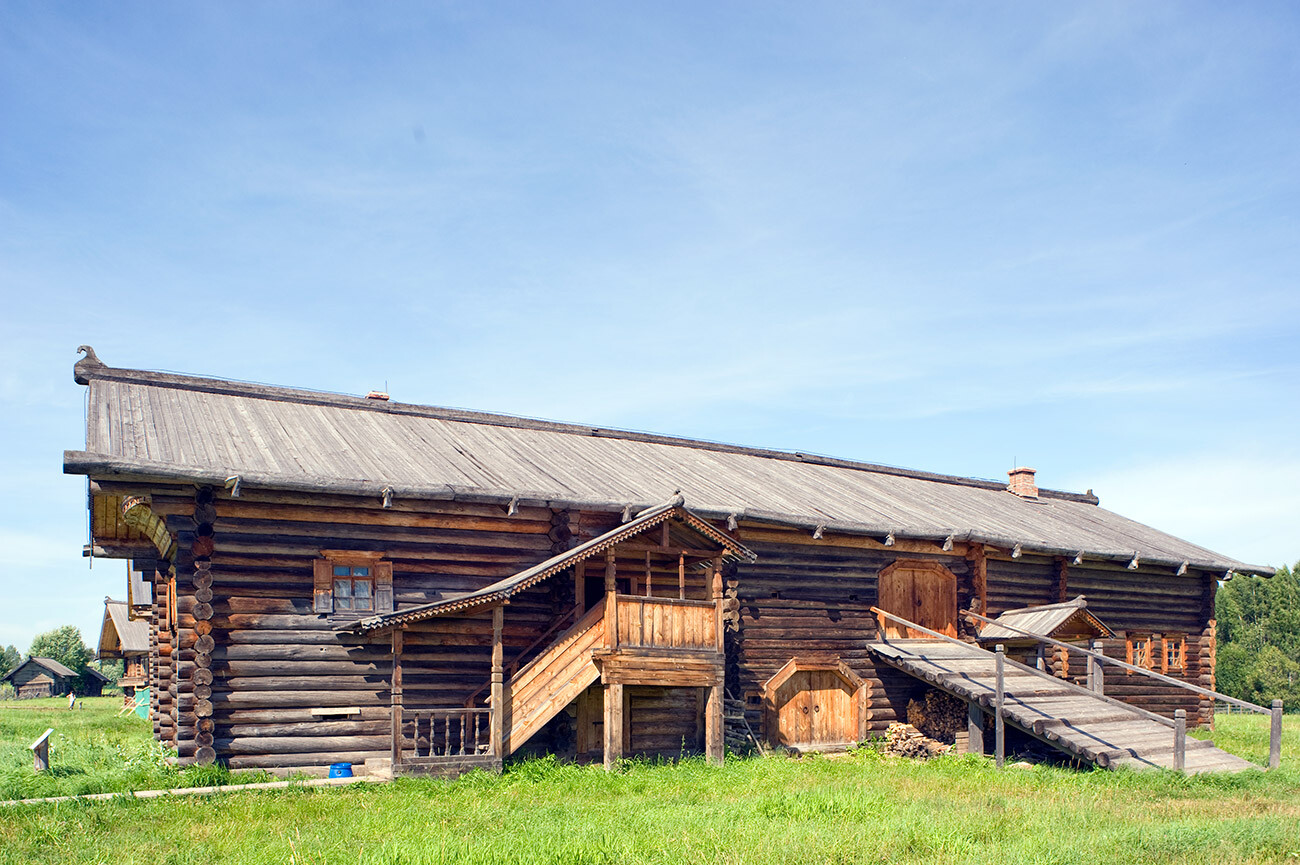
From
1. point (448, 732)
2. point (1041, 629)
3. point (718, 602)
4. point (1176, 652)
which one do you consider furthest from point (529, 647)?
point (1176, 652)

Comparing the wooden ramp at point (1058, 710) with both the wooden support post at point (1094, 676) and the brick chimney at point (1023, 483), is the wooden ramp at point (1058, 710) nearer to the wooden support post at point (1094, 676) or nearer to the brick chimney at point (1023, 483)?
the wooden support post at point (1094, 676)

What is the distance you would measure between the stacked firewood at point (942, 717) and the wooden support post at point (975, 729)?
1.69 m

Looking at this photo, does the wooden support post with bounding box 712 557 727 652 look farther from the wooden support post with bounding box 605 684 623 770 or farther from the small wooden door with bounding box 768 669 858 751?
the small wooden door with bounding box 768 669 858 751

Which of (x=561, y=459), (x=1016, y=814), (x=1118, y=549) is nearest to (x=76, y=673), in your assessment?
(x=561, y=459)

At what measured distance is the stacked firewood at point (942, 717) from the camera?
904 inches

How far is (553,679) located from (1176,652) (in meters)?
19.0

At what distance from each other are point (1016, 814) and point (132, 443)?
13.9m

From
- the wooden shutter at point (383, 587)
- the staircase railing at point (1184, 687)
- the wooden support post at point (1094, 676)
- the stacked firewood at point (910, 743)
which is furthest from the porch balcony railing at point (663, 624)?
the wooden support post at point (1094, 676)

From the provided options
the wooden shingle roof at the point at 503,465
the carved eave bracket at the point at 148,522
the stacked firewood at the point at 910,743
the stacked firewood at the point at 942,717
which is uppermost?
the wooden shingle roof at the point at 503,465

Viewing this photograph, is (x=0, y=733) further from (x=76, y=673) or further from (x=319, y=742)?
(x=76, y=673)

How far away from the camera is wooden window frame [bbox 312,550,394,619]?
1811 cm

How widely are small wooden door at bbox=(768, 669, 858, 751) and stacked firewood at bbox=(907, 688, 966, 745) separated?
1.50 metres

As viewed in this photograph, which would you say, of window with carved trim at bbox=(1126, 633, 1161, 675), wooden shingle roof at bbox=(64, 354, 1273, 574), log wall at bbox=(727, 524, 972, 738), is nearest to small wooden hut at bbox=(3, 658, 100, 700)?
wooden shingle roof at bbox=(64, 354, 1273, 574)

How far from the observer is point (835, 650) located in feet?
75.4
